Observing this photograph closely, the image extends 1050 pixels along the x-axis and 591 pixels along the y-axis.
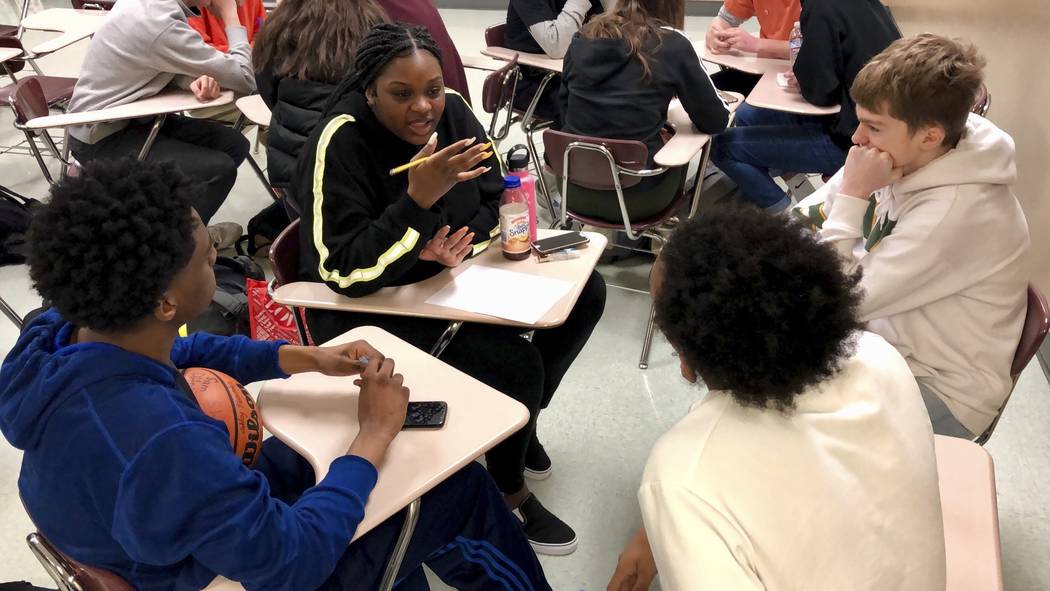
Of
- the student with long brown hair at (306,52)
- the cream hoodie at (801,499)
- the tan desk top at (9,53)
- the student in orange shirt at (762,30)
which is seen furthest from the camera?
the tan desk top at (9,53)

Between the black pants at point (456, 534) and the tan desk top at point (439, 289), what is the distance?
34 centimetres

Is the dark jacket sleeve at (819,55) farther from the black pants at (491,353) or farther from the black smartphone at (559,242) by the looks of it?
the black pants at (491,353)

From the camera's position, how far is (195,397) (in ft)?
4.02

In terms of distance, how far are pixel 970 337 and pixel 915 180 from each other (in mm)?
357

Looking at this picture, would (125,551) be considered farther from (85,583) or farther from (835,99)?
(835,99)

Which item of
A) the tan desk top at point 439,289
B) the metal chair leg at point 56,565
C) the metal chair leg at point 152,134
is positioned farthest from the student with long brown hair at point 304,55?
the metal chair leg at point 56,565

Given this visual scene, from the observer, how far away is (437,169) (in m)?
1.57

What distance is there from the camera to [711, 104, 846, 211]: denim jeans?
2.81 meters

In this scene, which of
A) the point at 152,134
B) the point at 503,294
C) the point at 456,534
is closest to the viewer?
the point at 456,534

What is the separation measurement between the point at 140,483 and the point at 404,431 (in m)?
0.44

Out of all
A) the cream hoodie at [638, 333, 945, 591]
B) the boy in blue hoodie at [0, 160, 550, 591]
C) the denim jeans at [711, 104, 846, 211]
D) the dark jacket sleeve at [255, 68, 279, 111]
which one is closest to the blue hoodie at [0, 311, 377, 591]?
the boy in blue hoodie at [0, 160, 550, 591]

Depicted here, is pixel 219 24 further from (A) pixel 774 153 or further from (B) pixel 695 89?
(A) pixel 774 153

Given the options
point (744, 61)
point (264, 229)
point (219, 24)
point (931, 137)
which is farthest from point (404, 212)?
point (219, 24)

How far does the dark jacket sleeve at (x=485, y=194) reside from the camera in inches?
76.2
